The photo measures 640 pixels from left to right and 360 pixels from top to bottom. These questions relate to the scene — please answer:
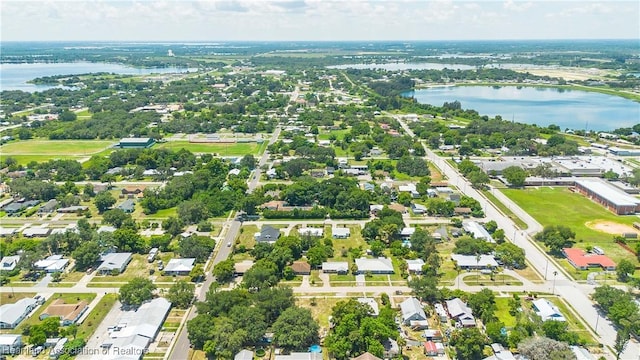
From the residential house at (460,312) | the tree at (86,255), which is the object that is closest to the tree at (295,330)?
the residential house at (460,312)

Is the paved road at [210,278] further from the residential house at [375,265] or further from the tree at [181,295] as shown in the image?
the residential house at [375,265]

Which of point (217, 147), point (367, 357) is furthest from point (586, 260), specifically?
point (217, 147)

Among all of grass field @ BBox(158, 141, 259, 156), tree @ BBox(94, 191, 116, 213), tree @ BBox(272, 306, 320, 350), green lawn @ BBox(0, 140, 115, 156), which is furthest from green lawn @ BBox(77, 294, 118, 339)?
green lawn @ BBox(0, 140, 115, 156)

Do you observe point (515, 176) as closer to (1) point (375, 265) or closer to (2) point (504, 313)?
(1) point (375, 265)

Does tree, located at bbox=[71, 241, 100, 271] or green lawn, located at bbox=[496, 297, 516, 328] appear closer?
green lawn, located at bbox=[496, 297, 516, 328]

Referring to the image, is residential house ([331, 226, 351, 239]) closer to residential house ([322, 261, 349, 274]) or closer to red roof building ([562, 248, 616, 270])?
residential house ([322, 261, 349, 274])

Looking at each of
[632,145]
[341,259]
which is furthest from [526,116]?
[341,259]

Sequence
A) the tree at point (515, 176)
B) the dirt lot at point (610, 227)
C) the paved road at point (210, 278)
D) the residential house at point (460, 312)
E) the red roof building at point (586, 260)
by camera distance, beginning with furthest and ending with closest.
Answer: the tree at point (515, 176) < the dirt lot at point (610, 227) < the red roof building at point (586, 260) < the residential house at point (460, 312) < the paved road at point (210, 278)
